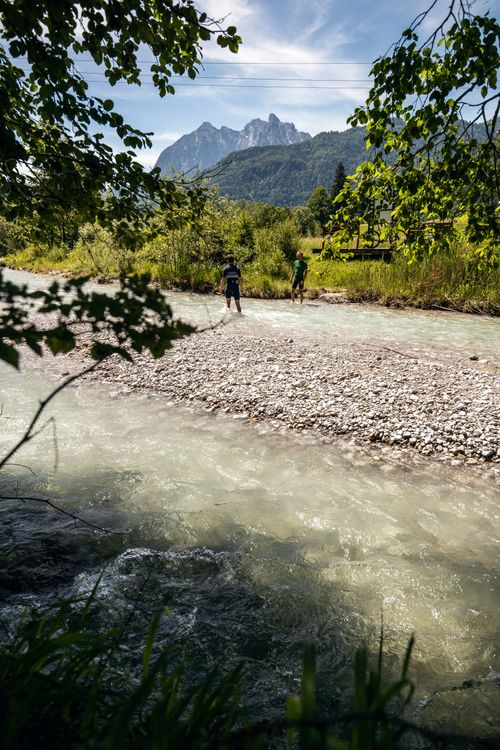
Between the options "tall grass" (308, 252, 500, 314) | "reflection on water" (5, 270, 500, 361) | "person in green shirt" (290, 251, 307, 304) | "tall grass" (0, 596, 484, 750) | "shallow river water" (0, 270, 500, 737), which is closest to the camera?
"tall grass" (0, 596, 484, 750)

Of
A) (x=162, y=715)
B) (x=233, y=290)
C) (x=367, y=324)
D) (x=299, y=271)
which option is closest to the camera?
(x=162, y=715)

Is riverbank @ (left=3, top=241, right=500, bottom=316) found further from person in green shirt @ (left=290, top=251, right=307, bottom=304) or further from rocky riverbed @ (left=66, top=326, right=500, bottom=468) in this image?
rocky riverbed @ (left=66, top=326, right=500, bottom=468)

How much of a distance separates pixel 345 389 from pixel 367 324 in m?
8.03

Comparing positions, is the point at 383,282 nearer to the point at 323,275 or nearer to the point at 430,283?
the point at 430,283

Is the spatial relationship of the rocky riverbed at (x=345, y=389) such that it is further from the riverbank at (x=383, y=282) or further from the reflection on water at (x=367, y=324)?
the riverbank at (x=383, y=282)

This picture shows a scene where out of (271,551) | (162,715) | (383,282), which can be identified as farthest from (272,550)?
(383,282)

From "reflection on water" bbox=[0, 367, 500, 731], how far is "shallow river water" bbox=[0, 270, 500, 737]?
2 centimetres

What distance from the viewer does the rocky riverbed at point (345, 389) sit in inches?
271

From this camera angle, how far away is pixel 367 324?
1597 cm

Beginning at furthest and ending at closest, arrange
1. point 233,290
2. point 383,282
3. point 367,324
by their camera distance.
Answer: point 383,282 → point 233,290 → point 367,324

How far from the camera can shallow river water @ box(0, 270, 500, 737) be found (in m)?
3.10

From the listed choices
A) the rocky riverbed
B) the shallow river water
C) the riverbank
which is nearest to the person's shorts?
the riverbank

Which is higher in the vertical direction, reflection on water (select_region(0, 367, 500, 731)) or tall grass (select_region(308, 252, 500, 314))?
tall grass (select_region(308, 252, 500, 314))

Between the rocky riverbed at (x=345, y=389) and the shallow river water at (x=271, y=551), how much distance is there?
0.65m
